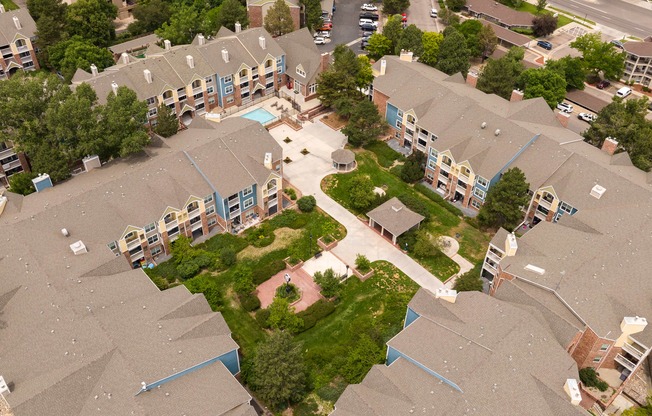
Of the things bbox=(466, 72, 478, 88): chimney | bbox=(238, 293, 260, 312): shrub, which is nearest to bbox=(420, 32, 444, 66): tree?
bbox=(466, 72, 478, 88): chimney

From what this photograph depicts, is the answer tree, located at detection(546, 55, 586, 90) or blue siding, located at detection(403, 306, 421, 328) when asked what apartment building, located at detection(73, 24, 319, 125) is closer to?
tree, located at detection(546, 55, 586, 90)

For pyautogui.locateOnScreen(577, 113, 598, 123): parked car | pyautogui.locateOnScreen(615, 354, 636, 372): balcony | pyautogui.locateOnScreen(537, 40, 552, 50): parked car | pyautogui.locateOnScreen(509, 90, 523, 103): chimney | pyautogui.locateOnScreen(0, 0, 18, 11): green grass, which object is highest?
pyautogui.locateOnScreen(509, 90, 523, 103): chimney

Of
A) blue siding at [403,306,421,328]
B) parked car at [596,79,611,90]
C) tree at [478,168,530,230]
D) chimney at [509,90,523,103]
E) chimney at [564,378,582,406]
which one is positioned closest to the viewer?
chimney at [564,378,582,406]

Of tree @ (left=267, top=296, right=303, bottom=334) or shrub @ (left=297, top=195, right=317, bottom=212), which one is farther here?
shrub @ (left=297, top=195, right=317, bottom=212)

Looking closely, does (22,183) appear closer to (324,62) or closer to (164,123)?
(164,123)

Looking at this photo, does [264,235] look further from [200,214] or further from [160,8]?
[160,8]

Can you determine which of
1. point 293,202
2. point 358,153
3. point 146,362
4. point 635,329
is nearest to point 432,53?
point 358,153
